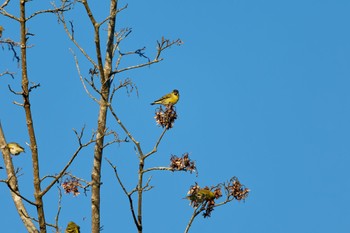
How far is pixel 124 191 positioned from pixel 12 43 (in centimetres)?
268

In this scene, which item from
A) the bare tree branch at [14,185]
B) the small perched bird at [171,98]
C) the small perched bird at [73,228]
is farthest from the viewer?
A: the small perched bird at [171,98]

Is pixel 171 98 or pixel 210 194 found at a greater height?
pixel 171 98

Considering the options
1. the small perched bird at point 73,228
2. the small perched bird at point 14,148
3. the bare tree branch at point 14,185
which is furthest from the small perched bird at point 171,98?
the bare tree branch at point 14,185

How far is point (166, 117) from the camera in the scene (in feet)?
33.1

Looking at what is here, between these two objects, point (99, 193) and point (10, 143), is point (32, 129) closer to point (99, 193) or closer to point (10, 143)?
point (99, 193)

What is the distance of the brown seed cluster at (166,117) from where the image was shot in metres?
10.1

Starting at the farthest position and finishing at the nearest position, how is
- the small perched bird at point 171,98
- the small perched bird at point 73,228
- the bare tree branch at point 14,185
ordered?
the small perched bird at point 171,98 → the small perched bird at point 73,228 → the bare tree branch at point 14,185

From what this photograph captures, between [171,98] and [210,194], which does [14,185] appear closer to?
[210,194]

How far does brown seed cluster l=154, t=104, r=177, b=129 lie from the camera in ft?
33.0

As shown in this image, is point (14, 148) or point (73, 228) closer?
point (73, 228)

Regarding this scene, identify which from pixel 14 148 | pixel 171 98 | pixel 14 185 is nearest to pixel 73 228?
pixel 14 185

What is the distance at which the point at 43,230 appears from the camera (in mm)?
9039

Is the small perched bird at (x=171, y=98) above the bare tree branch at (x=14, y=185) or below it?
above

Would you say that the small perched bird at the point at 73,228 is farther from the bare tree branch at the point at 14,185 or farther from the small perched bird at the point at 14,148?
the small perched bird at the point at 14,148
